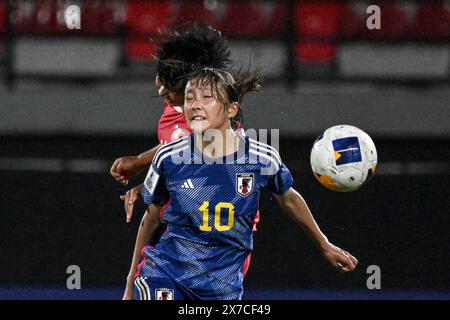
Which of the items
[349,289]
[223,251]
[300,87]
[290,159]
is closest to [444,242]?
[349,289]

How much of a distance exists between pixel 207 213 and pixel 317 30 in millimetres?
4392

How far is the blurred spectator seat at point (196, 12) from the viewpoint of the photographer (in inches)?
300

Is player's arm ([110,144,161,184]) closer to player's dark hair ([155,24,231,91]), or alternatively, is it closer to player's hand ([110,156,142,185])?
player's hand ([110,156,142,185])

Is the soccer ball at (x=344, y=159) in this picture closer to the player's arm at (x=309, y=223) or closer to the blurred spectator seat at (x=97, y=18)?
the player's arm at (x=309, y=223)

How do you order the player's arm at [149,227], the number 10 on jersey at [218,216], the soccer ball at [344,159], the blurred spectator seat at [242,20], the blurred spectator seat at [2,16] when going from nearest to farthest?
the number 10 on jersey at [218,216]
the player's arm at [149,227]
the soccer ball at [344,159]
the blurred spectator seat at [2,16]
the blurred spectator seat at [242,20]

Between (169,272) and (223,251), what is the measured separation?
8.2 inches

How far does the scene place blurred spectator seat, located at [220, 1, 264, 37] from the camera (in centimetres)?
762

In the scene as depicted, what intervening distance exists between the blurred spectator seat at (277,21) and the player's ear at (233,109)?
357 centimetres

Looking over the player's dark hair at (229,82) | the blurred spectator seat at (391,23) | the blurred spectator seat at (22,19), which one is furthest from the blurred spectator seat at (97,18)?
the player's dark hair at (229,82)

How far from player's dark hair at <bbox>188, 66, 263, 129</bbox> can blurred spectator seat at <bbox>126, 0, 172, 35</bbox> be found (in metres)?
3.71

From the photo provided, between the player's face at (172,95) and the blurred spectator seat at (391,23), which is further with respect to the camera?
the blurred spectator seat at (391,23)

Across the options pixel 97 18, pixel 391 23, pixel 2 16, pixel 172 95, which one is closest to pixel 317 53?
pixel 391 23

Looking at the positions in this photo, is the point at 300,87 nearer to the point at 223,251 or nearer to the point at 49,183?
the point at 49,183

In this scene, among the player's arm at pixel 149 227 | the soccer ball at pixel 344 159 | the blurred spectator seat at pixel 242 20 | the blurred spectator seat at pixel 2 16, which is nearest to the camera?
the player's arm at pixel 149 227
